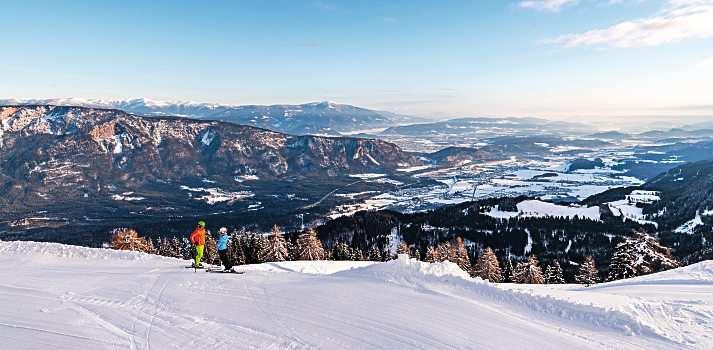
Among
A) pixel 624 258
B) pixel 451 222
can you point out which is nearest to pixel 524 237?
pixel 451 222

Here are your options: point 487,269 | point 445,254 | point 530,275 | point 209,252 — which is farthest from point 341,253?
point 530,275

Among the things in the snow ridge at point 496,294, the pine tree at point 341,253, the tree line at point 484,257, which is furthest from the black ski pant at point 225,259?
the pine tree at point 341,253

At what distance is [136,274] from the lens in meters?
18.8

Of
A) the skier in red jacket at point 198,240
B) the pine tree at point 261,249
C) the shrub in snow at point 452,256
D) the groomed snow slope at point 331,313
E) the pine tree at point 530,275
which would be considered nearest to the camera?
the groomed snow slope at point 331,313

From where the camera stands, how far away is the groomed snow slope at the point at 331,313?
36.7ft

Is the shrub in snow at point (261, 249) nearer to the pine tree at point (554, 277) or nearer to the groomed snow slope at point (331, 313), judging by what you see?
the pine tree at point (554, 277)

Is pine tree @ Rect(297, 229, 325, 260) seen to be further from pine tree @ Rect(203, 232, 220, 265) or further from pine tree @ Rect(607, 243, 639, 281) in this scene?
pine tree @ Rect(607, 243, 639, 281)

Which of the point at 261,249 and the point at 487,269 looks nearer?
the point at 487,269

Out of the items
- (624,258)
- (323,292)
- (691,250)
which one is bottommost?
(691,250)

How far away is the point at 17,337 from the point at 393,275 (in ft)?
36.5

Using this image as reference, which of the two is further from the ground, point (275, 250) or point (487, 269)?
point (275, 250)

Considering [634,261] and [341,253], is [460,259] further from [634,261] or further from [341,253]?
[634,261]

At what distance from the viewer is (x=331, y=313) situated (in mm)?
13117

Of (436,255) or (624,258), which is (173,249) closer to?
(436,255)
